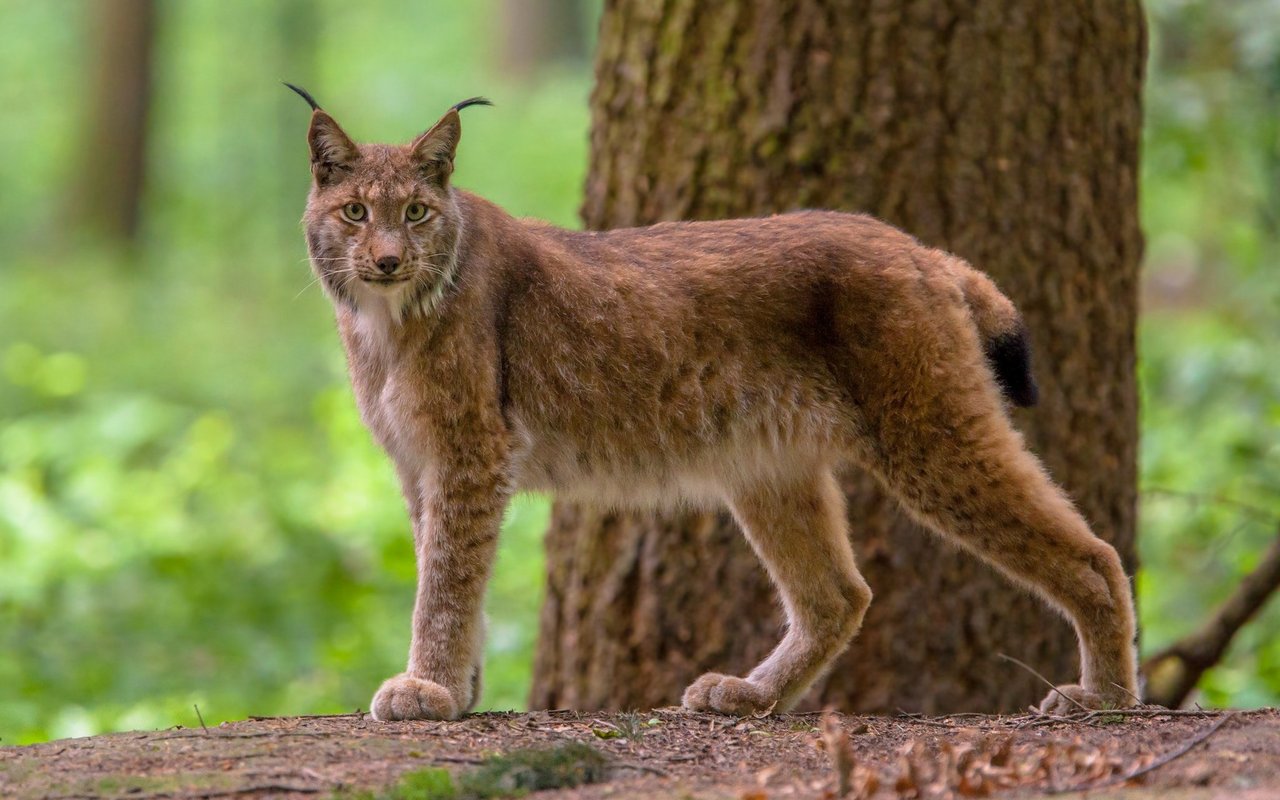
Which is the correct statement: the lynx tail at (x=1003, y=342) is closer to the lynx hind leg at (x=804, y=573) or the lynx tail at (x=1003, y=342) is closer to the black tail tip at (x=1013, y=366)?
the black tail tip at (x=1013, y=366)

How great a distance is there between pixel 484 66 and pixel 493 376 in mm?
18095

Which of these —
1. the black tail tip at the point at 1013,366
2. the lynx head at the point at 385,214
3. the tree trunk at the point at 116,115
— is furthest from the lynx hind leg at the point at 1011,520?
the tree trunk at the point at 116,115

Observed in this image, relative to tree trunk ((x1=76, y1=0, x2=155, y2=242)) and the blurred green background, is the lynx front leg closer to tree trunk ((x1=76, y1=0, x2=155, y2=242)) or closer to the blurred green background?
the blurred green background

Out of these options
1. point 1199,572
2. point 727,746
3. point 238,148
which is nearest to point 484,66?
point 238,148

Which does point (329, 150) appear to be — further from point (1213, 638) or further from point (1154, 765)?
point (1213, 638)

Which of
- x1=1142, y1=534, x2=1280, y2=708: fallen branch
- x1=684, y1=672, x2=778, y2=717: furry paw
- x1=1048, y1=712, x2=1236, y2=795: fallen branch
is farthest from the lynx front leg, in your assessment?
x1=1142, y1=534, x2=1280, y2=708: fallen branch

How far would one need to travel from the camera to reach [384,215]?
416 cm

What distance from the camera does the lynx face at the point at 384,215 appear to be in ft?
13.6

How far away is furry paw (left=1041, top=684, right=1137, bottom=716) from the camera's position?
415cm

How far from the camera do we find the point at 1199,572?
7809 mm

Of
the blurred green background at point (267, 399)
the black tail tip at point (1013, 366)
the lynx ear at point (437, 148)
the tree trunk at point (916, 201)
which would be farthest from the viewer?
the blurred green background at point (267, 399)

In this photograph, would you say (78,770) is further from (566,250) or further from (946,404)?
(946,404)

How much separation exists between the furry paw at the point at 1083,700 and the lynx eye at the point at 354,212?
239 centimetres

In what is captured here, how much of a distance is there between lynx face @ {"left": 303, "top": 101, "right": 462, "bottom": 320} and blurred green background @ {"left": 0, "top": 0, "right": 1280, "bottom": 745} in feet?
6.80
